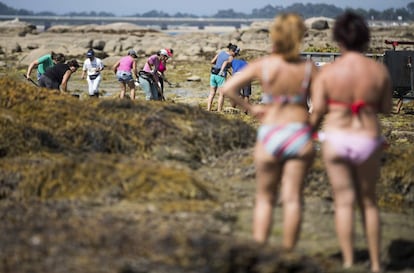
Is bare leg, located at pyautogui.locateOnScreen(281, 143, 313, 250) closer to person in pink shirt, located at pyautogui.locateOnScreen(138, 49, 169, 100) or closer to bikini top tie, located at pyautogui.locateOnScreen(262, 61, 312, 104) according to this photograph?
bikini top tie, located at pyautogui.locateOnScreen(262, 61, 312, 104)

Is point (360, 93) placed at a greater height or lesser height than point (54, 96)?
greater

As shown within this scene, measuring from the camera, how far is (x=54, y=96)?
11688mm

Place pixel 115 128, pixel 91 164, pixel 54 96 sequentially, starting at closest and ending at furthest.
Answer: pixel 91 164
pixel 115 128
pixel 54 96

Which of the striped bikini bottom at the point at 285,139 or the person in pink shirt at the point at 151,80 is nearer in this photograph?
the striped bikini bottom at the point at 285,139

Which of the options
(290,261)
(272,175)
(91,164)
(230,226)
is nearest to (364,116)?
(272,175)

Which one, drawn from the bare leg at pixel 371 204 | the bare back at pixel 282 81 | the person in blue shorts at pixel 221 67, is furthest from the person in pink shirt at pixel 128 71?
the bare leg at pixel 371 204

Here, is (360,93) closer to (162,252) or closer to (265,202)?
(265,202)

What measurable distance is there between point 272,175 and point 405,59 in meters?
15.2

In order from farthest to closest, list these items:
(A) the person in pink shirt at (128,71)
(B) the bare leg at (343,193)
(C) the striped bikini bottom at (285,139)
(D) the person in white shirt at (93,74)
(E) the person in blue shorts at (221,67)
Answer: (A) the person in pink shirt at (128,71) → (D) the person in white shirt at (93,74) → (E) the person in blue shorts at (221,67) → (B) the bare leg at (343,193) → (C) the striped bikini bottom at (285,139)

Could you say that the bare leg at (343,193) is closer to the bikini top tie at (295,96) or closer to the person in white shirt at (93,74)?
the bikini top tie at (295,96)

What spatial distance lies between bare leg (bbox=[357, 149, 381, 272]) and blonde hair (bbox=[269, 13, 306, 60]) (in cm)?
98

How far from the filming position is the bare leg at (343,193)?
646 cm

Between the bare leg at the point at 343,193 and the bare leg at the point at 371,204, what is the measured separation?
9 centimetres

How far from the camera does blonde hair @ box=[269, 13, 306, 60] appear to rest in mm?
6387
